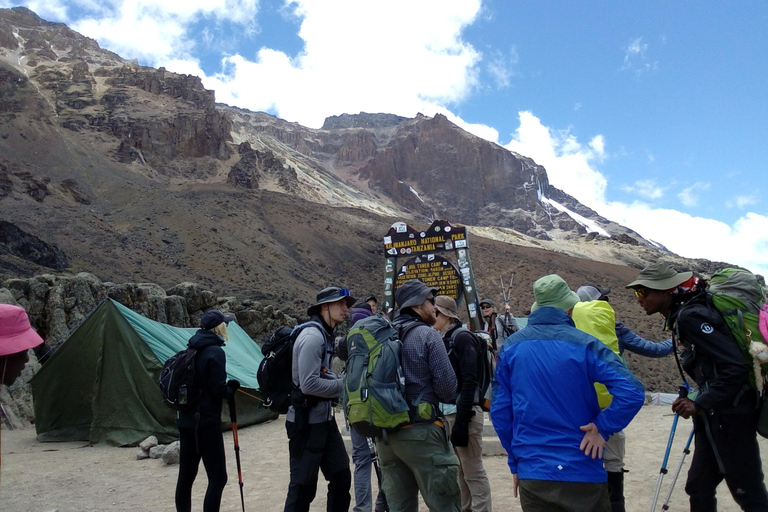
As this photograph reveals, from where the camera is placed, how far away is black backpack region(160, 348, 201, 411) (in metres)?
4.03

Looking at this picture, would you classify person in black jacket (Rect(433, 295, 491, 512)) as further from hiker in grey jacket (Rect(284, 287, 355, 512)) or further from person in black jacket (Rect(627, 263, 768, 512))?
person in black jacket (Rect(627, 263, 768, 512))

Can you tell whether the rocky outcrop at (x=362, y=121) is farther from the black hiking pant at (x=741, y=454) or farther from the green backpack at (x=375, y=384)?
the black hiking pant at (x=741, y=454)

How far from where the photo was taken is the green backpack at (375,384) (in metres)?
2.93

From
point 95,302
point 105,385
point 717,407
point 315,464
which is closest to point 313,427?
point 315,464

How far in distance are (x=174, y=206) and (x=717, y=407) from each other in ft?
130

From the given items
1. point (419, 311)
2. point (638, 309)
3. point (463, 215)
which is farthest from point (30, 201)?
point (463, 215)

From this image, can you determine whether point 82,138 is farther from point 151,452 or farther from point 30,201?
point 151,452

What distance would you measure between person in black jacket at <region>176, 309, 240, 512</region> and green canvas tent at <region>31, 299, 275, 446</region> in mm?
3771

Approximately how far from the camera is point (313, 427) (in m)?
3.53

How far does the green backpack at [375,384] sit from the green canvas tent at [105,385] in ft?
17.2

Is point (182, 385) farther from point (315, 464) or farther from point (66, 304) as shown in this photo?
point (66, 304)

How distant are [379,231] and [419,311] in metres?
47.3

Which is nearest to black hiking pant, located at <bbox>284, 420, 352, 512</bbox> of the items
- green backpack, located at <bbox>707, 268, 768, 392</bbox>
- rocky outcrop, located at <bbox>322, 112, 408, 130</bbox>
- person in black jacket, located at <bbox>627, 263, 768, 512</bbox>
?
person in black jacket, located at <bbox>627, 263, 768, 512</bbox>

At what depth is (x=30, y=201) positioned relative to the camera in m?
36.1
